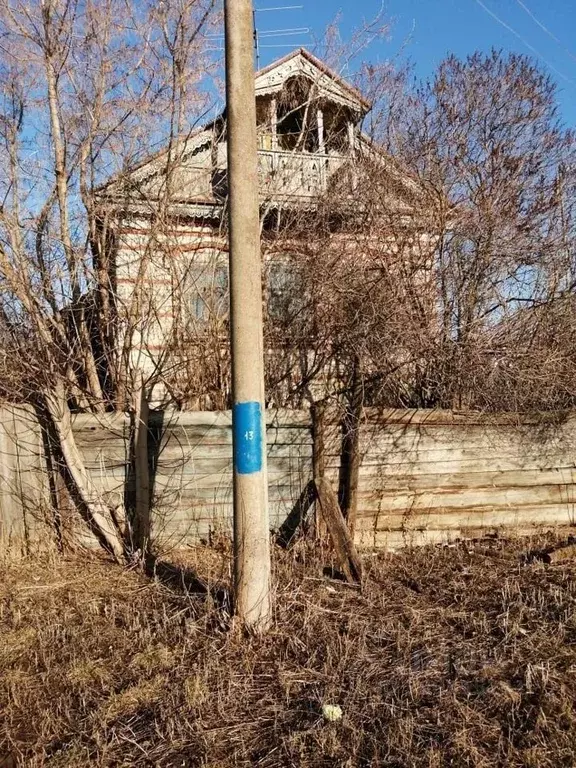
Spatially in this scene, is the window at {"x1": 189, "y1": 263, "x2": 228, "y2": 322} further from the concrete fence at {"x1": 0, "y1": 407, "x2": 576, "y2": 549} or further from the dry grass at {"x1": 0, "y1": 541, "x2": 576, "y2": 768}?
the dry grass at {"x1": 0, "y1": 541, "x2": 576, "y2": 768}

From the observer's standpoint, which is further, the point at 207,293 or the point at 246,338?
the point at 207,293

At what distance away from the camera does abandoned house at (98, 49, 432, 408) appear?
20.6 ft

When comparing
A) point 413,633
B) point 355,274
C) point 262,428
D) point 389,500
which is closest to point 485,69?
point 355,274

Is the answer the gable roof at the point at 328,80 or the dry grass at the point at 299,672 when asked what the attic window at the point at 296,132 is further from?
the dry grass at the point at 299,672

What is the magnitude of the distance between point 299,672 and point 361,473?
2824 millimetres

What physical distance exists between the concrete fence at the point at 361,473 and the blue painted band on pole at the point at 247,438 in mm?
1942

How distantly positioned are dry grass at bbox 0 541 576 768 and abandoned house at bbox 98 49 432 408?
2.32 m

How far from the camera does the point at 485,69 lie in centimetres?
827

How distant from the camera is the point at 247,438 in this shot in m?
3.96

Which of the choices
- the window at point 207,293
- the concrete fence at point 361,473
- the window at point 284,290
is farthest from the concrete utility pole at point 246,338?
the window at point 284,290

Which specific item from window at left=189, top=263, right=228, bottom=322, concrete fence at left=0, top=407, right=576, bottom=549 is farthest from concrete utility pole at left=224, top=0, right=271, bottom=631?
window at left=189, top=263, right=228, bottom=322

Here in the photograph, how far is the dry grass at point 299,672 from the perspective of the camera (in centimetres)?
272

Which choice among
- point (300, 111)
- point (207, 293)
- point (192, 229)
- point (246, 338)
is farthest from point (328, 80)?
point (246, 338)

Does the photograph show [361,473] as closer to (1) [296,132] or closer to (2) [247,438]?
(2) [247,438]
